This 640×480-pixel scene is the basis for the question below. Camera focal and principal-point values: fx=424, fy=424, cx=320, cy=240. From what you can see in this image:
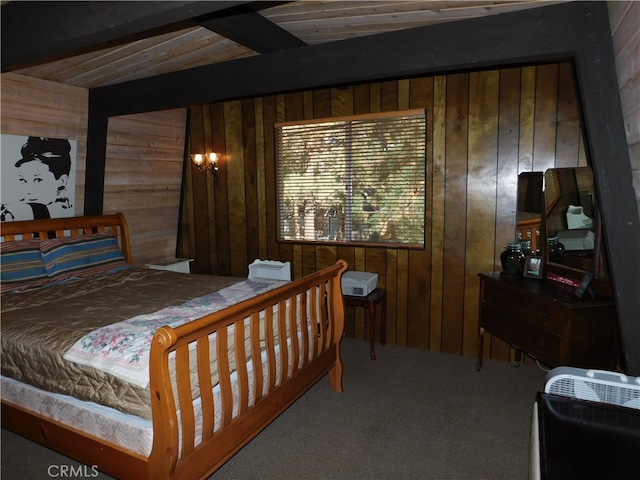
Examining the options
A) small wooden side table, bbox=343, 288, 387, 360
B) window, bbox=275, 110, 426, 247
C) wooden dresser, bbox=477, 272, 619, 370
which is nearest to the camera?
wooden dresser, bbox=477, 272, 619, 370

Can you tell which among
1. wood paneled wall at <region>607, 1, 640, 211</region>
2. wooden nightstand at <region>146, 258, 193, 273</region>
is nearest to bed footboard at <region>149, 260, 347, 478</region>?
wood paneled wall at <region>607, 1, 640, 211</region>

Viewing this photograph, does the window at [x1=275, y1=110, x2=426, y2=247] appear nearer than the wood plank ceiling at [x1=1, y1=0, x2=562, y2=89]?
No

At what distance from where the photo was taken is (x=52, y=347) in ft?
7.06

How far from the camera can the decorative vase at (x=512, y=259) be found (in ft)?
10.7

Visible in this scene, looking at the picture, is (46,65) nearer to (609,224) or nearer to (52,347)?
(52,347)

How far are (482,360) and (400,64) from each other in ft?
8.02

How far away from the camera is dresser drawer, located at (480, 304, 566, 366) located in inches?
103

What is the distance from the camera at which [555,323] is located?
2604 millimetres

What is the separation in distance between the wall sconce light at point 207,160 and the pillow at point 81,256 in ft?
3.95

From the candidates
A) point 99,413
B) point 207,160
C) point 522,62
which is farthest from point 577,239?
point 207,160

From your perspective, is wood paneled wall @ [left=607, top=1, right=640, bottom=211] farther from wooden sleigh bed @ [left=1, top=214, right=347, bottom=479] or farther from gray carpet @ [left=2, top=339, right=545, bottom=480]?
wooden sleigh bed @ [left=1, top=214, right=347, bottom=479]

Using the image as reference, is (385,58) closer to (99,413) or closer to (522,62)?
(522,62)

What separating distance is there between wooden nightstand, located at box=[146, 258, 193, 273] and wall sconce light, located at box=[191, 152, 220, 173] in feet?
3.48

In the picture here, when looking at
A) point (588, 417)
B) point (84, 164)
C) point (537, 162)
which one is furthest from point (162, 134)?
point (588, 417)
